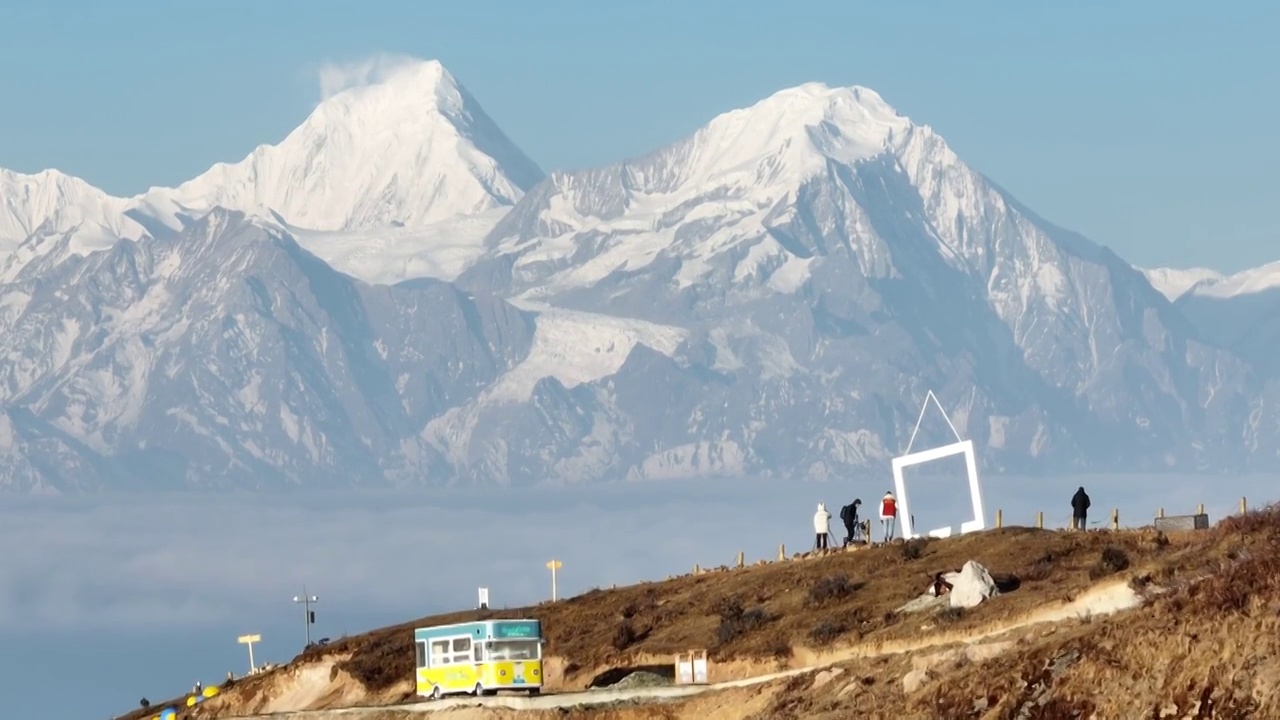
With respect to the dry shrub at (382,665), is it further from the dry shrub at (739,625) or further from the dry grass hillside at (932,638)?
the dry shrub at (739,625)

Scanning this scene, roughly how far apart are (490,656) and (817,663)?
9.47 m

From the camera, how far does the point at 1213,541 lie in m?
75.7

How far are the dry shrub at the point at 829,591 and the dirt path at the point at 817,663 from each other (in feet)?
27.9

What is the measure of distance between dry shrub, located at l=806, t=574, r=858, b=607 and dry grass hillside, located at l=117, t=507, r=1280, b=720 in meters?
0.07

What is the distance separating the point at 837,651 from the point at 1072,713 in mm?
30737

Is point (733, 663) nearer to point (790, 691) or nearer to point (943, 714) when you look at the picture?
point (790, 691)

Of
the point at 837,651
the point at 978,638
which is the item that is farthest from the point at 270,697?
the point at 978,638

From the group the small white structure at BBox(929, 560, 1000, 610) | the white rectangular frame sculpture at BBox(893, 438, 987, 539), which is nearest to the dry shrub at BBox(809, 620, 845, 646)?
the small white structure at BBox(929, 560, 1000, 610)

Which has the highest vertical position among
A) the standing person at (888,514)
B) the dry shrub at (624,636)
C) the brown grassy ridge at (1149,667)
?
the standing person at (888,514)

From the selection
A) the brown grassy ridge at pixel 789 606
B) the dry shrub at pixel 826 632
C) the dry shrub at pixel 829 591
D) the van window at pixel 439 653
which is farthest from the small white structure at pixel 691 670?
the dry shrub at pixel 829 591

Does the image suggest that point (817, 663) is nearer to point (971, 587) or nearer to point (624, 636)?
point (971, 587)

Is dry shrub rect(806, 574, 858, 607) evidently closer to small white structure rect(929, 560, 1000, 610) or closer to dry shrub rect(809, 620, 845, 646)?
dry shrub rect(809, 620, 845, 646)

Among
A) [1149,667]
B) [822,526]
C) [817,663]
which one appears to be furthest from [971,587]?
[1149,667]

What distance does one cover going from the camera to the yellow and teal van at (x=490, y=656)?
8112cm
